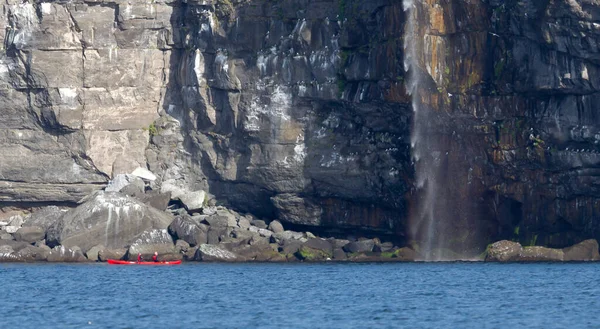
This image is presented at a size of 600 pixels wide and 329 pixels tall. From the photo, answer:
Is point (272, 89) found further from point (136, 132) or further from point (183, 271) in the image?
point (183, 271)

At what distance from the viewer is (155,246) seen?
68.8 meters

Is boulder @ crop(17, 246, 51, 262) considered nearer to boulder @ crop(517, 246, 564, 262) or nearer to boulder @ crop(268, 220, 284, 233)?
boulder @ crop(268, 220, 284, 233)

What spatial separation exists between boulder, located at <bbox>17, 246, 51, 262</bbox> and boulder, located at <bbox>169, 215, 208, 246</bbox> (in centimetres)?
632

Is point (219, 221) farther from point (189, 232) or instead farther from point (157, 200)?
point (157, 200)

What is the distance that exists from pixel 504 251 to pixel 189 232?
51.1ft

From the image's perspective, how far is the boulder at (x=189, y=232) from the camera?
69.6m

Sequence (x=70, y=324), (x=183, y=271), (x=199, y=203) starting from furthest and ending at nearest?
(x=199, y=203)
(x=183, y=271)
(x=70, y=324)

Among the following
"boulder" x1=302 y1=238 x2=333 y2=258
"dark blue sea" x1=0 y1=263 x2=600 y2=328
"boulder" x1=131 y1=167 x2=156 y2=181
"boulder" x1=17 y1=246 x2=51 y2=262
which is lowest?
"dark blue sea" x1=0 y1=263 x2=600 y2=328

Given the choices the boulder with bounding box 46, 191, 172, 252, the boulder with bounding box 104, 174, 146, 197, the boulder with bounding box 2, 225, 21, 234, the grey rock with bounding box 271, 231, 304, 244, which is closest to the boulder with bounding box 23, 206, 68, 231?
the boulder with bounding box 2, 225, 21, 234

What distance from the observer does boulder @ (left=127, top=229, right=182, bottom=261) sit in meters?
68.2

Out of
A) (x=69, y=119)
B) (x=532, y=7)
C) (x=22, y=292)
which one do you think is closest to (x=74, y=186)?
(x=69, y=119)

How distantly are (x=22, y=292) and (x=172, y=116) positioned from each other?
988 inches

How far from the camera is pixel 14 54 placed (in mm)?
75000

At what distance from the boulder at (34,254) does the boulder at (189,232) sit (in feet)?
20.7
